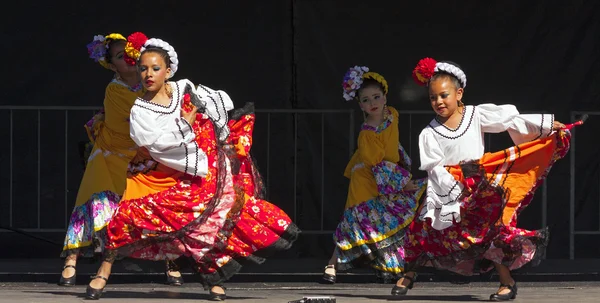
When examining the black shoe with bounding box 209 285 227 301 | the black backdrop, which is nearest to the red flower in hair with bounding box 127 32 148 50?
the black shoe with bounding box 209 285 227 301

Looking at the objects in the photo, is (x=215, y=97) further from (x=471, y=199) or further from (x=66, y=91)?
(x=66, y=91)

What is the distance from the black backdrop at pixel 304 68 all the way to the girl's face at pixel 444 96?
297 centimetres

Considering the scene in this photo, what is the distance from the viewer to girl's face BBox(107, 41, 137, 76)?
11.2 m

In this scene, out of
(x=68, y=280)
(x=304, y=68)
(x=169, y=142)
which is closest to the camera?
(x=169, y=142)

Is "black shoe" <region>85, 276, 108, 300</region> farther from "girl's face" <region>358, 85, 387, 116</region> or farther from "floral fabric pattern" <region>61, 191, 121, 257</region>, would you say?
"girl's face" <region>358, 85, 387, 116</region>

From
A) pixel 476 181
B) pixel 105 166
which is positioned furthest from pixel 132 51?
pixel 476 181

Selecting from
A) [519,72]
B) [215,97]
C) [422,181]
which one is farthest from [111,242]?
[519,72]

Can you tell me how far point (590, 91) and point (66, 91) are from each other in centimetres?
432

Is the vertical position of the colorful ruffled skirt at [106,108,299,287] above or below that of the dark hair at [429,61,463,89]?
below

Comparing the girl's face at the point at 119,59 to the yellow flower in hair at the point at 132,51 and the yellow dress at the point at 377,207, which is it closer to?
the yellow flower in hair at the point at 132,51

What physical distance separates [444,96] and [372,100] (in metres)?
1.52

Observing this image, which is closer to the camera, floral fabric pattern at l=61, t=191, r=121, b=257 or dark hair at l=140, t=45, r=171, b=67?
dark hair at l=140, t=45, r=171, b=67

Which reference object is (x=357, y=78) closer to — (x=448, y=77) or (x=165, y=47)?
(x=448, y=77)

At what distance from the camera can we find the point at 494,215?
10.1m
